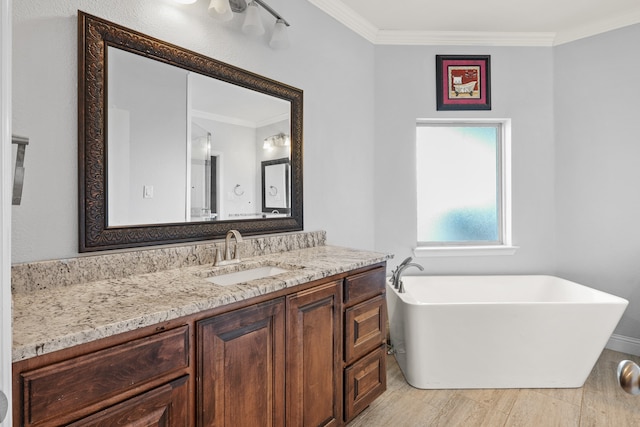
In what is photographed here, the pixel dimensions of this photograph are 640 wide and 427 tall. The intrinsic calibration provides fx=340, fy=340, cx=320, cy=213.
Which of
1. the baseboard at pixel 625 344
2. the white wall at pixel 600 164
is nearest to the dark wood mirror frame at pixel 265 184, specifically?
the white wall at pixel 600 164

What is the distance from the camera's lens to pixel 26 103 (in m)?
1.16

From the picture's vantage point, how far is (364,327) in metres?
1.81

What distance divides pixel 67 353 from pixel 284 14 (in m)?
2.06

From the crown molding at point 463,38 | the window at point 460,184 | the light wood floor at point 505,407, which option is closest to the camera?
the light wood floor at point 505,407

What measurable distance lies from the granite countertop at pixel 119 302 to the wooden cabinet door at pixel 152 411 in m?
0.20

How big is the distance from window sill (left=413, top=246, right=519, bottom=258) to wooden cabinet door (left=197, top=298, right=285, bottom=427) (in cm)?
196

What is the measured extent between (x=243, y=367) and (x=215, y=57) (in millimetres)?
1473

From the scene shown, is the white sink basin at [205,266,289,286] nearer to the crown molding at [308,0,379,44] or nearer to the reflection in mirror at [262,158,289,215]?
the reflection in mirror at [262,158,289,215]

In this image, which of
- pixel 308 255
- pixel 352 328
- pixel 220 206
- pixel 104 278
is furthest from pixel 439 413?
pixel 104 278

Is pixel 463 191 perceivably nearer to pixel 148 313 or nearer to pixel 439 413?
pixel 439 413

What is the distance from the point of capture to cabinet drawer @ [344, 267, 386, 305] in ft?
5.57

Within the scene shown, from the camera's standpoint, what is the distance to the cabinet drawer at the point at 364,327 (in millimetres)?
1710

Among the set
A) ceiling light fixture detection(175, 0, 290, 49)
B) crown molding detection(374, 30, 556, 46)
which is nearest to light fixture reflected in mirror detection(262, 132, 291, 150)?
ceiling light fixture detection(175, 0, 290, 49)

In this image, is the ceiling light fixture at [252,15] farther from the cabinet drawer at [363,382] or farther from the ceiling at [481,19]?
the cabinet drawer at [363,382]
